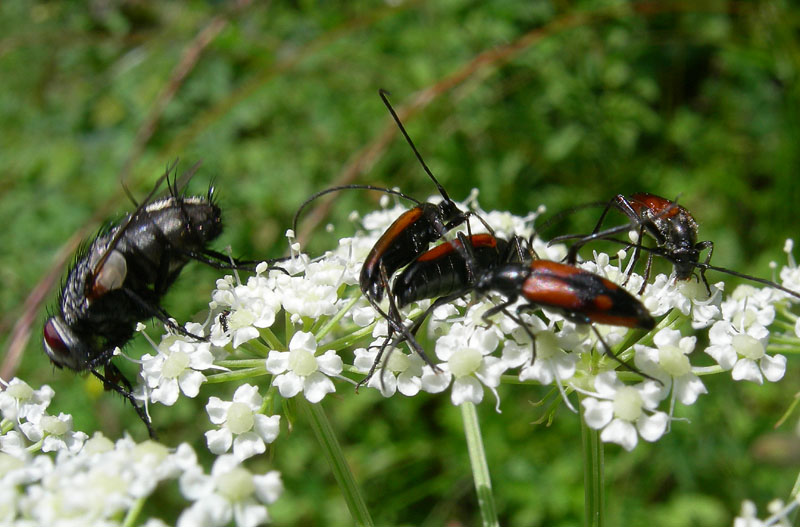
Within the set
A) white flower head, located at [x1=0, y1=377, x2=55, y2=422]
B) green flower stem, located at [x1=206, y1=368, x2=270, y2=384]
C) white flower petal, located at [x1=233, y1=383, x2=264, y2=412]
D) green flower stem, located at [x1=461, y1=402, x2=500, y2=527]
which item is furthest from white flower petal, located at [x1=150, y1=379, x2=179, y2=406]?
green flower stem, located at [x1=461, y1=402, x2=500, y2=527]

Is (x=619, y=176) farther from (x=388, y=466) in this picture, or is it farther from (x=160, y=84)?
(x=160, y=84)

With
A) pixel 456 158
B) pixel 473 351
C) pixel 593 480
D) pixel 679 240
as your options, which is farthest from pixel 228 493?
pixel 456 158

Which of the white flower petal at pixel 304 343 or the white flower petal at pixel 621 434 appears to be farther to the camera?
the white flower petal at pixel 304 343

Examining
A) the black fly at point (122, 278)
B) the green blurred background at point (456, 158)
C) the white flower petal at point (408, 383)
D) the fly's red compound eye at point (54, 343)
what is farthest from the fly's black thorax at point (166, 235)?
the green blurred background at point (456, 158)

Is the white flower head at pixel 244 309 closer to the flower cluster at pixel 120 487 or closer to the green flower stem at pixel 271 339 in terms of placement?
the green flower stem at pixel 271 339

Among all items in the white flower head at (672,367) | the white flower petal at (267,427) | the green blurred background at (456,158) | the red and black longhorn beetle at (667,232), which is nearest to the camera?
the white flower head at (672,367)

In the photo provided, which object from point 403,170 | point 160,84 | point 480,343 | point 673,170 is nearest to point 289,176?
point 403,170

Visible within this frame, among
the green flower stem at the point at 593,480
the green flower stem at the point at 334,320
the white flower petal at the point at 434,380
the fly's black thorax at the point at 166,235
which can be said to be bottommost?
the green flower stem at the point at 593,480

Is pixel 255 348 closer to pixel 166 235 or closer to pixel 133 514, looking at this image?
pixel 166 235
